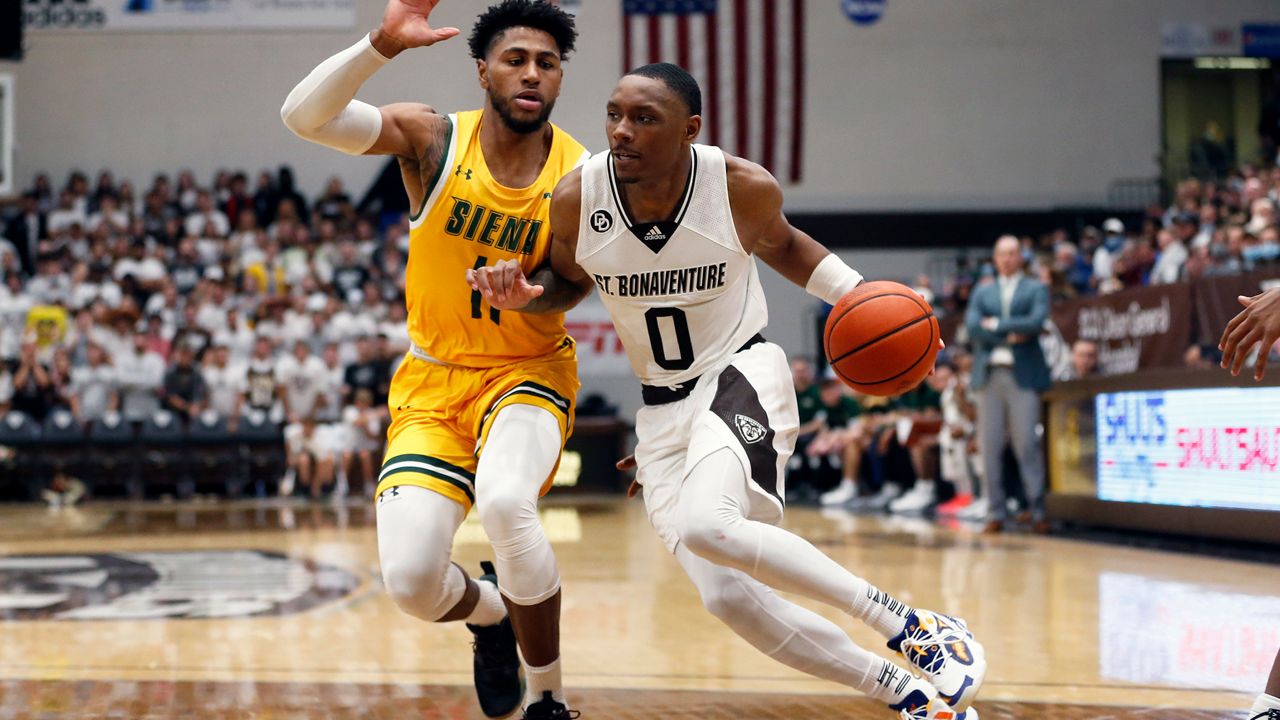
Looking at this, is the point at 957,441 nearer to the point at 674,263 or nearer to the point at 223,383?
the point at 674,263

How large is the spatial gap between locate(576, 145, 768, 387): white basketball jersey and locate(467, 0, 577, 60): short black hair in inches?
18.6

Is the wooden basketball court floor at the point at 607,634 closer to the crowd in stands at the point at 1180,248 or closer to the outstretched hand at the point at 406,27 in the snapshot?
the outstretched hand at the point at 406,27

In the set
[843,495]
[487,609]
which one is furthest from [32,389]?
[487,609]

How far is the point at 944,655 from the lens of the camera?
3.47 m

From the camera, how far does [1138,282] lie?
550 inches

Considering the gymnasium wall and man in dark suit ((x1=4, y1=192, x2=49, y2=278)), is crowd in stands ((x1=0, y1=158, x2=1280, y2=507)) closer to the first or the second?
man in dark suit ((x1=4, y1=192, x2=49, y2=278))

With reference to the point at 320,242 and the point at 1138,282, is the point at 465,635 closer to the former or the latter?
the point at 1138,282

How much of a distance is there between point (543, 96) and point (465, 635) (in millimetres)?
2687

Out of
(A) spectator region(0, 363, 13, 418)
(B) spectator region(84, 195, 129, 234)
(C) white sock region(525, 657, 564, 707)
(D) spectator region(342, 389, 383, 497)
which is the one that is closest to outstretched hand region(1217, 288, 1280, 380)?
(C) white sock region(525, 657, 564, 707)

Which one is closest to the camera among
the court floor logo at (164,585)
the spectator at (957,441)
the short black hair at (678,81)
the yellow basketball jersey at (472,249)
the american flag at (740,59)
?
the short black hair at (678,81)

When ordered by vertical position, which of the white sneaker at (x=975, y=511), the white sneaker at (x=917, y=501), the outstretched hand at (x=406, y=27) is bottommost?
the white sneaker at (x=917, y=501)

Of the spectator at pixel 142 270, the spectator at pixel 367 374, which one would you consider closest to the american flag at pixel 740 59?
the spectator at pixel 367 374

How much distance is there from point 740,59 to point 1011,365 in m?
11.7

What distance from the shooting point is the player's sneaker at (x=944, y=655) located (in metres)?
3.42
